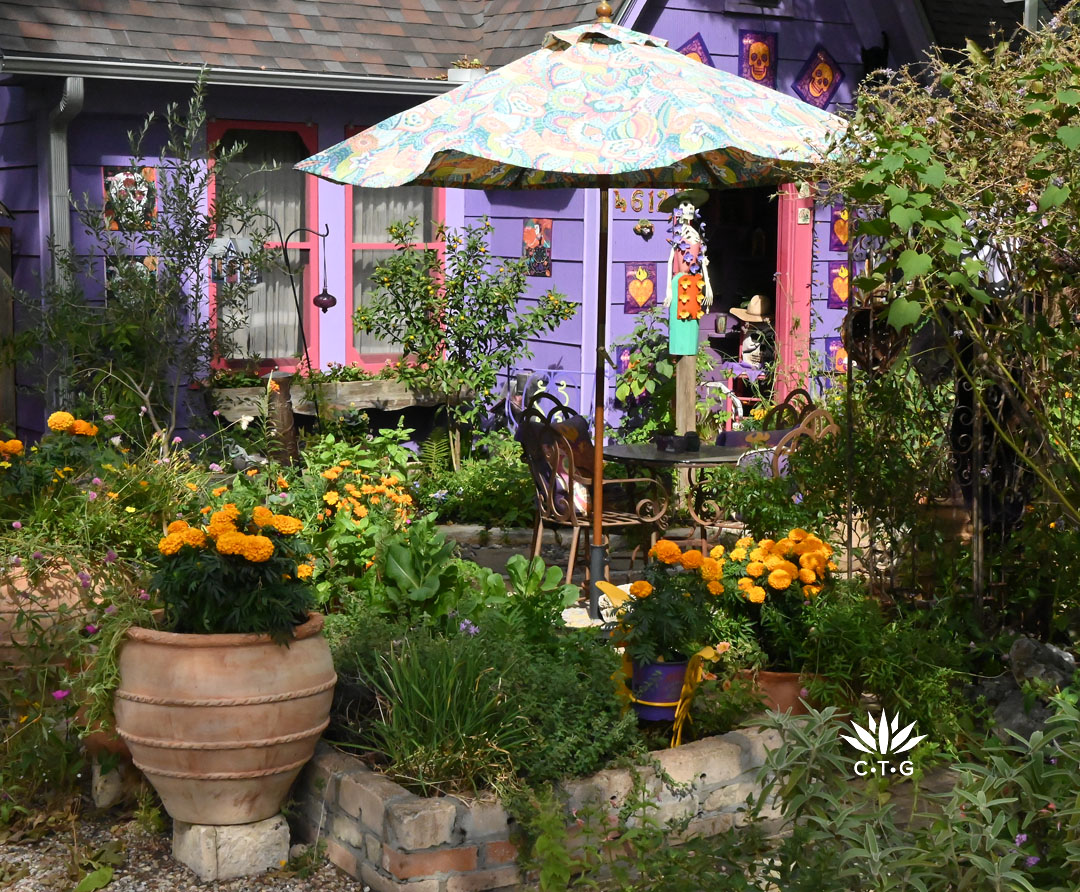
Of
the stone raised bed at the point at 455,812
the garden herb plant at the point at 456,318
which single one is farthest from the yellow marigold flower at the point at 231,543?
the garden herb plant at the point at 456,318

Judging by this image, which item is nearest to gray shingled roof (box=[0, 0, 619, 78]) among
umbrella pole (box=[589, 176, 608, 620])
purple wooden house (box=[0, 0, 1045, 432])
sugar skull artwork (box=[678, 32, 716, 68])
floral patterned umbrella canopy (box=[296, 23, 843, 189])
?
purple wooden house (box=[0, 0, 1045, 432])

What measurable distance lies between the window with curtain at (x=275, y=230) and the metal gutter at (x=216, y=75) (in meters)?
0.56

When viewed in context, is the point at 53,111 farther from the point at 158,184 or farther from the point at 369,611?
the point at 369,611

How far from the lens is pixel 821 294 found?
10859 mm

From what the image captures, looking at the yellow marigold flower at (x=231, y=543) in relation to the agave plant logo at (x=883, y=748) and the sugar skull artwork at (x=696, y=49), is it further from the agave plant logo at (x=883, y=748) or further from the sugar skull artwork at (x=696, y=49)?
the sugar skull artwork at (x=696, y=49)

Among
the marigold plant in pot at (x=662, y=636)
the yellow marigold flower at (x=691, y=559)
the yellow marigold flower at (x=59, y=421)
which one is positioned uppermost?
the yellow marigold flower at (x=59, y=421)

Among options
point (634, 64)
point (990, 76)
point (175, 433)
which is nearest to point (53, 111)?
point (175, 433)

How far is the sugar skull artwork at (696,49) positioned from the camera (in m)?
9.86

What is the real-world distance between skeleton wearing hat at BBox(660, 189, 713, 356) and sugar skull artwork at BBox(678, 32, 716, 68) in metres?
1.23

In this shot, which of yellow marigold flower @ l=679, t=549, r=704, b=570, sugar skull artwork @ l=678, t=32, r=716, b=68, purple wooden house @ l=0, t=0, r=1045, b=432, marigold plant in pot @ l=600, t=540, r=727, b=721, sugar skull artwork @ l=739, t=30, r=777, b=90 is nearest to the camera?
marigold plant in pot @ l=600, t=540, r=727, b=721

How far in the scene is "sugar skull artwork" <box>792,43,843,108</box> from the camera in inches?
411

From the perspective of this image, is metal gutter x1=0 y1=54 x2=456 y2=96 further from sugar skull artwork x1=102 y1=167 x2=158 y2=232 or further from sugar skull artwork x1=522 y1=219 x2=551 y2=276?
sugar skull artwork x1=522 y1=219 x2=551 y2=276

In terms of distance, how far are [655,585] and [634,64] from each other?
2190mm

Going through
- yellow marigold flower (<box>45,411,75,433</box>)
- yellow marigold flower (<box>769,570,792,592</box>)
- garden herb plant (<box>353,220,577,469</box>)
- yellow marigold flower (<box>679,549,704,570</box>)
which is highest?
garden herb plant (<box>353,220,577,469</box>)
